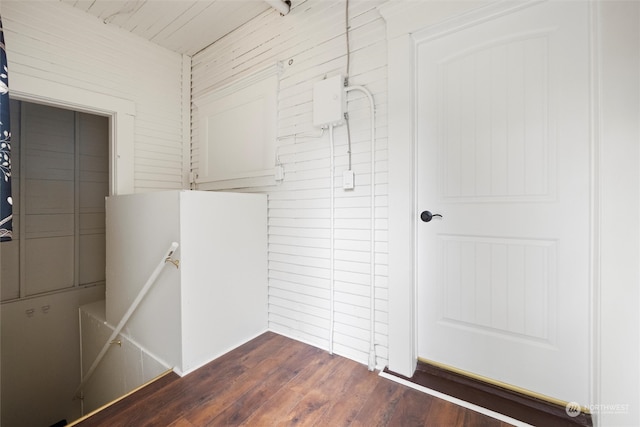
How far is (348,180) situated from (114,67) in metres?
2.55

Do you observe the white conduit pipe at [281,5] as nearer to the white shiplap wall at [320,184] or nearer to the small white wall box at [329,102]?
the white shiplap wall at [320,184]

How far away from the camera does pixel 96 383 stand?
8.64 feet


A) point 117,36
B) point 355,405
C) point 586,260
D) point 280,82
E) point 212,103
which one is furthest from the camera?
point 212,103

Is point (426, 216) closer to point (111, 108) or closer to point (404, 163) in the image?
point (404, 163)

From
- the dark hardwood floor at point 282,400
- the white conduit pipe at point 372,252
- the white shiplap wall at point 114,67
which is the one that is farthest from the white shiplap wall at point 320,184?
the white shiplap wall at point 114,67

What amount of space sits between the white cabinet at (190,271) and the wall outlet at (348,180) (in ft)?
2.65

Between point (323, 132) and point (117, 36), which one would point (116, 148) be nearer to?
point (117, 36)

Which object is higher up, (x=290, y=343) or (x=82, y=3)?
(x=82, y=3)

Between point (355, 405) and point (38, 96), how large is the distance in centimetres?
322

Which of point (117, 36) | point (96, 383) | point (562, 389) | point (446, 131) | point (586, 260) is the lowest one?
point (96, 383)

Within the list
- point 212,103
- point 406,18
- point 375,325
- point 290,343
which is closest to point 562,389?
point 375,325

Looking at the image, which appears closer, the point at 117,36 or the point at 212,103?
the point at 117,36

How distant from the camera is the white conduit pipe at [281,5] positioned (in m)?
2.06

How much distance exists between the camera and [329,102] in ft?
6.21
